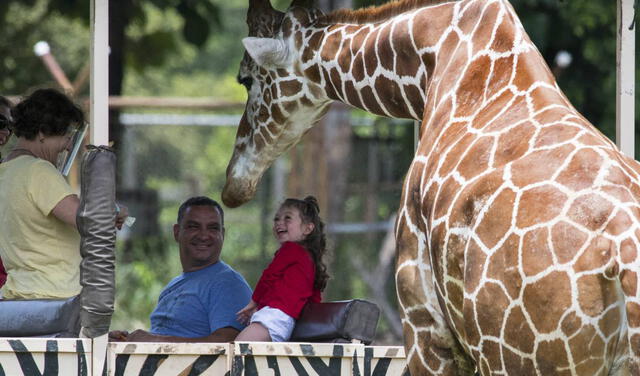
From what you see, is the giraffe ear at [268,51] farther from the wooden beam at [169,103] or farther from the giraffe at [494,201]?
the wooden beam at [169,103]

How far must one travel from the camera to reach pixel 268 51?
209 inches

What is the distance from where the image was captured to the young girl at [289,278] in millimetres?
5031

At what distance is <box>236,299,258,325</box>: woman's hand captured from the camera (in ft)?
17.2

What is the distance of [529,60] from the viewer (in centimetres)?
409

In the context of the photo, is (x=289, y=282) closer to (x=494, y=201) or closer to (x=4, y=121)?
(x=4, y=121)

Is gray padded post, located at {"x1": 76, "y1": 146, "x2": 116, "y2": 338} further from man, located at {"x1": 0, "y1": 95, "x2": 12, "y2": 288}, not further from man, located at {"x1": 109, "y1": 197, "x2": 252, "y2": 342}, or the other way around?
man, located at {"x1": 0, "y1": 95, "x2": 12, "y2": 288}

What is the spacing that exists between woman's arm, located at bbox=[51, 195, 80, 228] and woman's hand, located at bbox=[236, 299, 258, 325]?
0.89 metres

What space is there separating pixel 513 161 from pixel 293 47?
1.96 m

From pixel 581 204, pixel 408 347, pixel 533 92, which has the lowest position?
pixel 408 347

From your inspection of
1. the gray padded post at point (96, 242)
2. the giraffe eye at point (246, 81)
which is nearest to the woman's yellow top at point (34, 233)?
the gray padded post at point (96, 242)

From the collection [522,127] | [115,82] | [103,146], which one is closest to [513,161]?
[522,127]

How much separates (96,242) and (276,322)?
2.96 ft

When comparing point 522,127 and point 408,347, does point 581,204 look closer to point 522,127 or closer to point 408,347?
point 522,127

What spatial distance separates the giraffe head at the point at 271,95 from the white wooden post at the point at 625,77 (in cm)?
128
